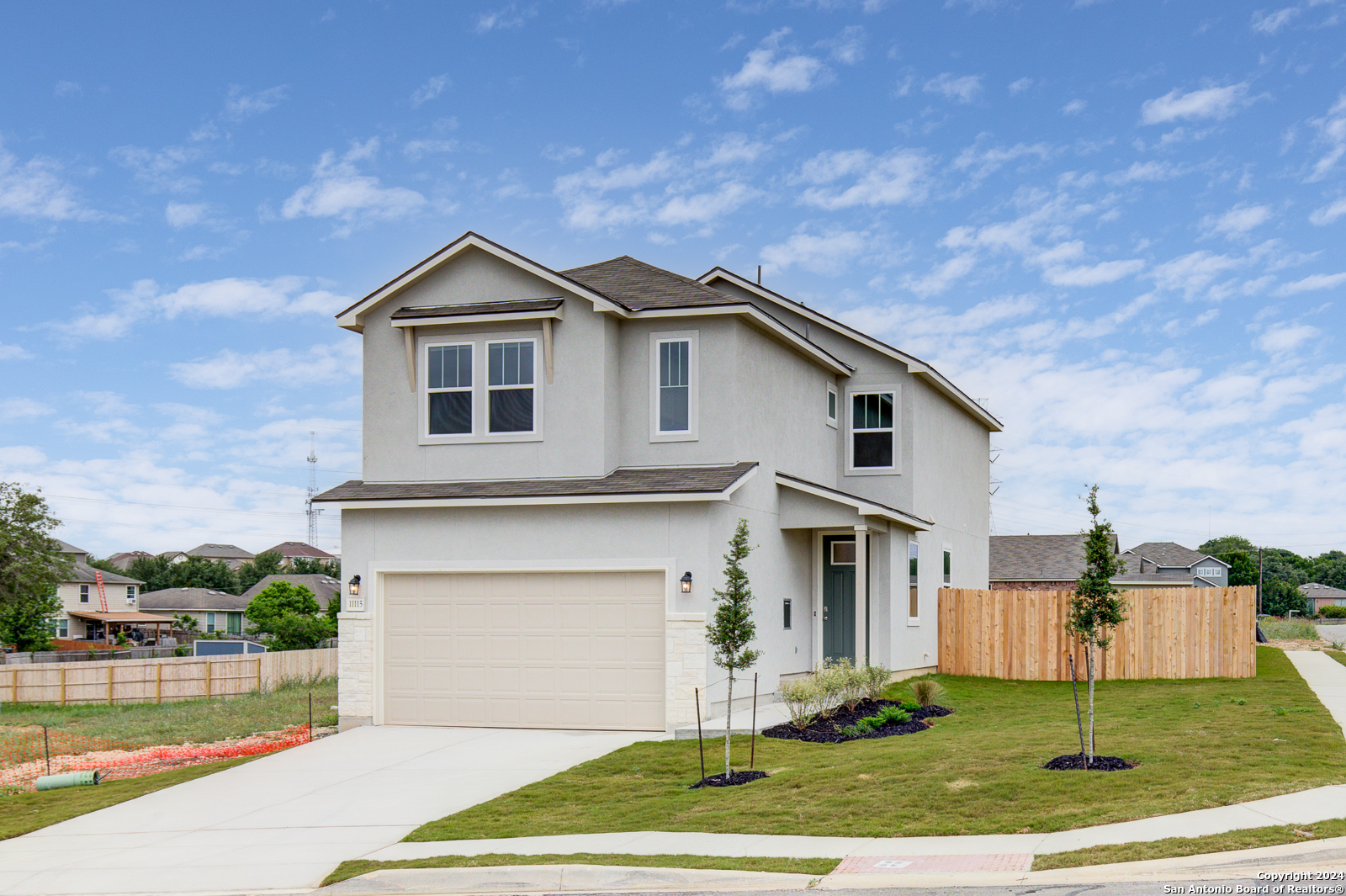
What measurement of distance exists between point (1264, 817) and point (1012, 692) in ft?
40.5

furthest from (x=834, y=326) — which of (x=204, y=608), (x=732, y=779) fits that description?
(x=204, y=608)

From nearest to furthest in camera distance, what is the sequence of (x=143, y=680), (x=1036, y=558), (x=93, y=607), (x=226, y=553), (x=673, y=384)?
(x=673, y=384)
(x=143, y=680)
(x=1036, y=558)
(x=93, y=607)
(x=226, y=553)

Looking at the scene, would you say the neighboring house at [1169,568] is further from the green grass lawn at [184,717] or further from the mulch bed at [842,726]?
the green grass lawn at [184,717]

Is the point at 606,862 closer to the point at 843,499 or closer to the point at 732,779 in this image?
the point at 732,779

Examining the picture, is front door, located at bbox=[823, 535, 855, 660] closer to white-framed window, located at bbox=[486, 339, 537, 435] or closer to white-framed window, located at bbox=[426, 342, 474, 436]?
white-framed window, located at bbox=[486, 339, 537, 435]

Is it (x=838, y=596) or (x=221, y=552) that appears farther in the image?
(x=221, y=552)

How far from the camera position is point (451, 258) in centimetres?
1931

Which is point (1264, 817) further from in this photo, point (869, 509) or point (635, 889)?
point (869, 509)

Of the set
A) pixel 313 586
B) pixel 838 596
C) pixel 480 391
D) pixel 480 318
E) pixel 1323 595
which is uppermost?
pixel 480 318

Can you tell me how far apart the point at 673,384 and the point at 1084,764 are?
30.4 feet

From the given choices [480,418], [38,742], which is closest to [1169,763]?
[480,418]

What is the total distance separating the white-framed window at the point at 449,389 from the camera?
19.1 metres

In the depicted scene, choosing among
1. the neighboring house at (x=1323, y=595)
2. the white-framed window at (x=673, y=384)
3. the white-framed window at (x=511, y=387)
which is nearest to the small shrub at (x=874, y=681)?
the white-framed window at (x=673, y=384)

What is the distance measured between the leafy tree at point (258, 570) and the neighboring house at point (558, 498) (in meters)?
80.8
